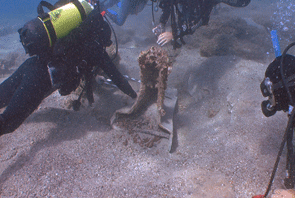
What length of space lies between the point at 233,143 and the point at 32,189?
3.35 metres

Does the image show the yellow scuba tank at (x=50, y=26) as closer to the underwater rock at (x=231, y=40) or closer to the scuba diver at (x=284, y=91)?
the scuba diver at (x=284, y=91)

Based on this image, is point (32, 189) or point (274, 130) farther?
point (274, 130)

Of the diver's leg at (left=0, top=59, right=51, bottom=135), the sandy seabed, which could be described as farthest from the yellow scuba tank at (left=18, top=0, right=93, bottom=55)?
the sandy seabed

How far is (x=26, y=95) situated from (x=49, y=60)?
0.77 meters

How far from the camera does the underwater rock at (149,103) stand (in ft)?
11.1

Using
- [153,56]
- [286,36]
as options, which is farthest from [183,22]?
[286,36]

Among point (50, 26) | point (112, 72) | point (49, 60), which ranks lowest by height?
point (112, 72)

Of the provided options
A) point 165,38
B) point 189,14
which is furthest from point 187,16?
point 165,38

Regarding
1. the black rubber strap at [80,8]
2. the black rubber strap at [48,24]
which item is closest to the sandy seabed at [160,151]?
the black rubber strap at [48,24]

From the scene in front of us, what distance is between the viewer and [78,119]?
13.2 ft

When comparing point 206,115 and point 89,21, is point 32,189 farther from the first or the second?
point 206,115

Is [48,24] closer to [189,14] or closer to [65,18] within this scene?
[65,18]

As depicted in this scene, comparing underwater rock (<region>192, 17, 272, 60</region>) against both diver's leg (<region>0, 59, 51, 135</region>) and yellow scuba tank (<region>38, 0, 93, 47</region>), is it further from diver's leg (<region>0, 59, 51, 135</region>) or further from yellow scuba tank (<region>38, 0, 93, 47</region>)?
diver's leg (<region>0, 59, 51, 135</region>)

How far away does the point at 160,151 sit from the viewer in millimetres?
3250
